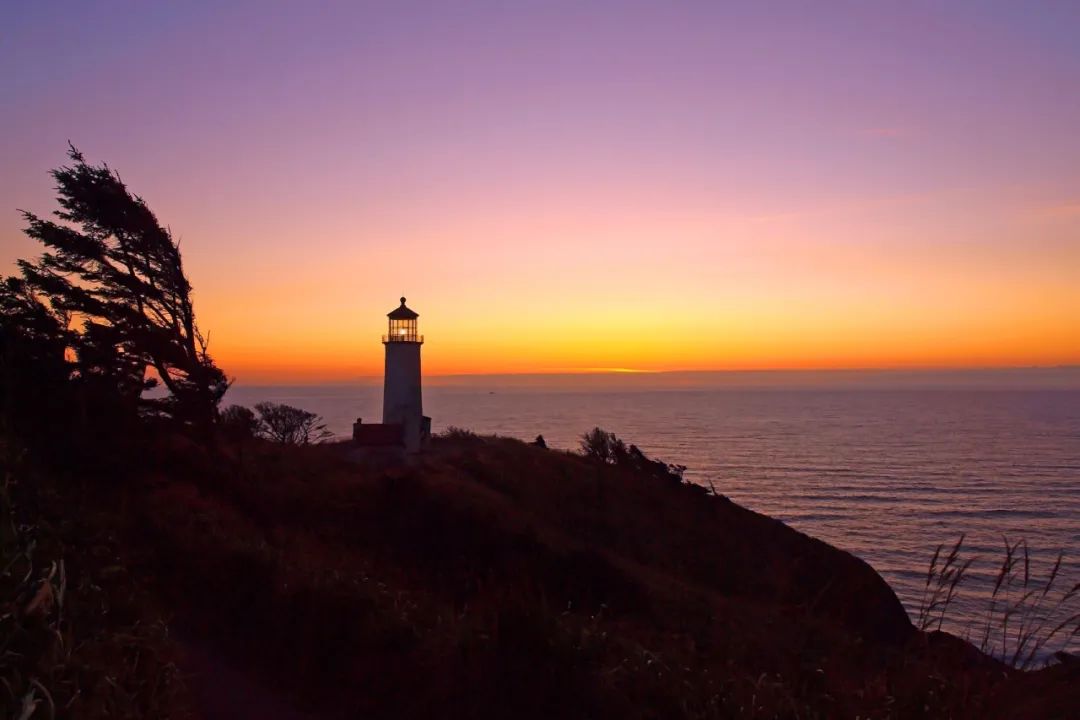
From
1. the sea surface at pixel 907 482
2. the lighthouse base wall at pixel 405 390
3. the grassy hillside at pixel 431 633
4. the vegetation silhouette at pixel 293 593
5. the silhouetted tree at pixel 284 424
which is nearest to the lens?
the vegetation silhouette at pixel 293 593

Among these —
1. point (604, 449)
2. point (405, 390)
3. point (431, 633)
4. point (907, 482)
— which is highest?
point (405, 390)

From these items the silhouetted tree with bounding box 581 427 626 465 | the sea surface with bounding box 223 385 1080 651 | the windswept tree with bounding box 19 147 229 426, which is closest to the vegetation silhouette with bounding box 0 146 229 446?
the windswept tree with bounding box 19 147 229 426

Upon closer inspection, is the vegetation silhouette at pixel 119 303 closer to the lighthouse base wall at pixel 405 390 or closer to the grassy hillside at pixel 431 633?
the grassy hillside at pixel 431 633

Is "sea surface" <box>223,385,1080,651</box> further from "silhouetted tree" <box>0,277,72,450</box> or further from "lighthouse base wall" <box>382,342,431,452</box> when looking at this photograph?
"lighthouse base wall" <box>382,342,431,452</box>

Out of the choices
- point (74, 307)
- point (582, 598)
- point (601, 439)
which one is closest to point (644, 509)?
point (601, 439)

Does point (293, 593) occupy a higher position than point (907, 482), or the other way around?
point (293, 593)

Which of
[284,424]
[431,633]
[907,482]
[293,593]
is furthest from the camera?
[907,482]

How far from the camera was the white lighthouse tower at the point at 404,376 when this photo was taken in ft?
121

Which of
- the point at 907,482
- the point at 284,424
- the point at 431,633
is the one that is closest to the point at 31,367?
the point at 431,633

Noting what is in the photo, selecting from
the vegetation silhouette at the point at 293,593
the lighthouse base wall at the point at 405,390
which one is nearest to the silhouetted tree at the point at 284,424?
the lighthouse base wall at the point at 405,390

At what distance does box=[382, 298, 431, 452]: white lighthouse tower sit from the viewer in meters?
36.9

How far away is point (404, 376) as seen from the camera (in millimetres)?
37438

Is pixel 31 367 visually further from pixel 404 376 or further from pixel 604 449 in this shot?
pixel 604 449

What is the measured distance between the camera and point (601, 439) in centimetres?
4375
